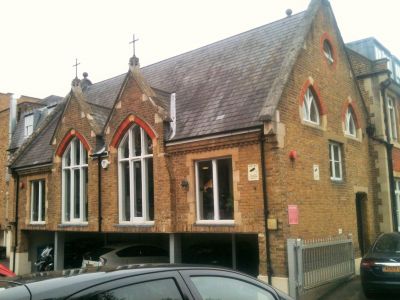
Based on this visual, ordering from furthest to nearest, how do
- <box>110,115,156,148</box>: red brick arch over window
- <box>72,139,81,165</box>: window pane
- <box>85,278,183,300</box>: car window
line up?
<box>72,139,81,165</box>: window pane
<box>110,115,156,148</box>: red brick arch over window
<box>85,278,183,300</box>: car window

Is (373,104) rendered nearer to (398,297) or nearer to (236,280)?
(398,297)

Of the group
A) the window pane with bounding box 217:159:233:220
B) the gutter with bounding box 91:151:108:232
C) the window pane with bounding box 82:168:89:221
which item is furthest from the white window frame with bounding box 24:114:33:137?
the window pane with bounding box 217:159:233:220

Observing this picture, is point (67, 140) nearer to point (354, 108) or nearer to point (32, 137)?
point (32, 137)

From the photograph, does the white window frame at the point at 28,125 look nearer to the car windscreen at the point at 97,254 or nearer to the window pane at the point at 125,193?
the window pane at the point at 125,193

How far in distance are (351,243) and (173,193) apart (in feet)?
17.7

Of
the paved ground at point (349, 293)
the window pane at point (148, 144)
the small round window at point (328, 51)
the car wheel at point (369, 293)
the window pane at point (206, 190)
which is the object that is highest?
the small round window at point (328, 51)

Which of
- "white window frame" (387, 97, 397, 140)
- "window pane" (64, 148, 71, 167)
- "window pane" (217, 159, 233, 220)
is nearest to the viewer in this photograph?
"window pane" (217, 159, 233, 220)

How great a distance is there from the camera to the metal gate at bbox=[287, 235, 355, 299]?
1028cm

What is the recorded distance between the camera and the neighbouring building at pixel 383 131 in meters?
15.9

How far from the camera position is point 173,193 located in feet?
41.1

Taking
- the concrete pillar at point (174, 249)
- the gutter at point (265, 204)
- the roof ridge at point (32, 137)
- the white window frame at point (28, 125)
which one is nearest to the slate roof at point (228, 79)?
the gutter at point (265, 204)

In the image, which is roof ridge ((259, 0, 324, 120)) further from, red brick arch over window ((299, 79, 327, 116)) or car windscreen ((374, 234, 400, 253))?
car windscreen ((374, 234, 400, 253))

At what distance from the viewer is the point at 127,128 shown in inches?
550

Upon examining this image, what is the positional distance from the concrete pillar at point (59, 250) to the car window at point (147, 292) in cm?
1393
